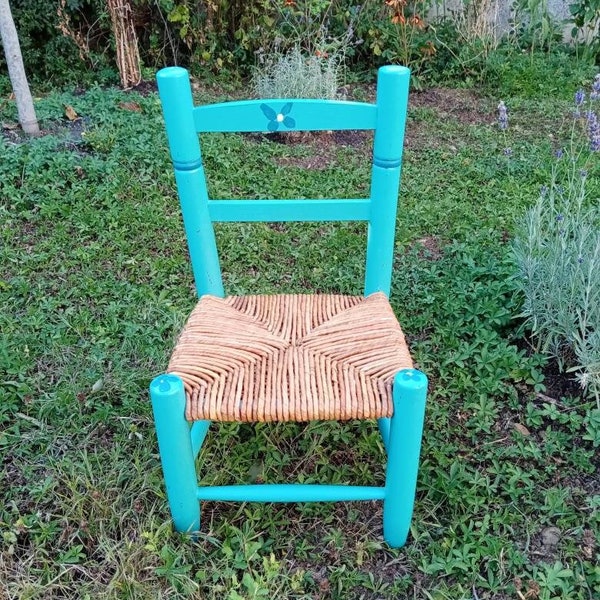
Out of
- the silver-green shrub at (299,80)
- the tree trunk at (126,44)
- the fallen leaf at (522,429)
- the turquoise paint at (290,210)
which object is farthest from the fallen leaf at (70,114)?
the fallen leaf at (522,429)

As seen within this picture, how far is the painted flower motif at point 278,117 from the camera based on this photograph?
1.50m

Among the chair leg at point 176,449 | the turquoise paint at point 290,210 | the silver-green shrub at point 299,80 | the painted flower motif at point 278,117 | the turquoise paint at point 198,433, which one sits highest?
the painted flower motif at point 278,117

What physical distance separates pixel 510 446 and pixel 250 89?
10.9 feet

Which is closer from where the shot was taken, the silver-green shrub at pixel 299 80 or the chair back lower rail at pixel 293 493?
the chair back lower rail at pixel 293 493

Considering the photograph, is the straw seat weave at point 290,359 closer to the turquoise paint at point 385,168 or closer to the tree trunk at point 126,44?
the turquoise paint at point 385,168

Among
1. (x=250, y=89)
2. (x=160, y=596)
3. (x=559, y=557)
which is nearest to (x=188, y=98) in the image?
(x=160, y=596)

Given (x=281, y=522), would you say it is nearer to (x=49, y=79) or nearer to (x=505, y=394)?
(x=505, y=394)

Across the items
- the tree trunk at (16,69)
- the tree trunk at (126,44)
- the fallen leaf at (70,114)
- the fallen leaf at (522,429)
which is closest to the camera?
the fallen leaf at (522,429)

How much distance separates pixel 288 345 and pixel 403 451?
0.36 metres

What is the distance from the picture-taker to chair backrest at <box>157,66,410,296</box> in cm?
147

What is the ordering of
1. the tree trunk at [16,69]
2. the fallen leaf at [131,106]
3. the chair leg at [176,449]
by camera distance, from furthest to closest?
the fallen leaf at [131,106] → the tree trunk at [16,69] → the chair leg at [176,449]

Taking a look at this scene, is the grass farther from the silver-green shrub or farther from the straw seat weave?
the silver-green shrub

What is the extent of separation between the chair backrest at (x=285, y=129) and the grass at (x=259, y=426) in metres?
0.57

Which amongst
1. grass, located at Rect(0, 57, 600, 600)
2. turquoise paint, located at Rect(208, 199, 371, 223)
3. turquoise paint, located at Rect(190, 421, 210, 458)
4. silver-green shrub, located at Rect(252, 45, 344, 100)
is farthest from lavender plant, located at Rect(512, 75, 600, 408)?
silver-green shrub, located at Rect(252, 45, 344, 100)
